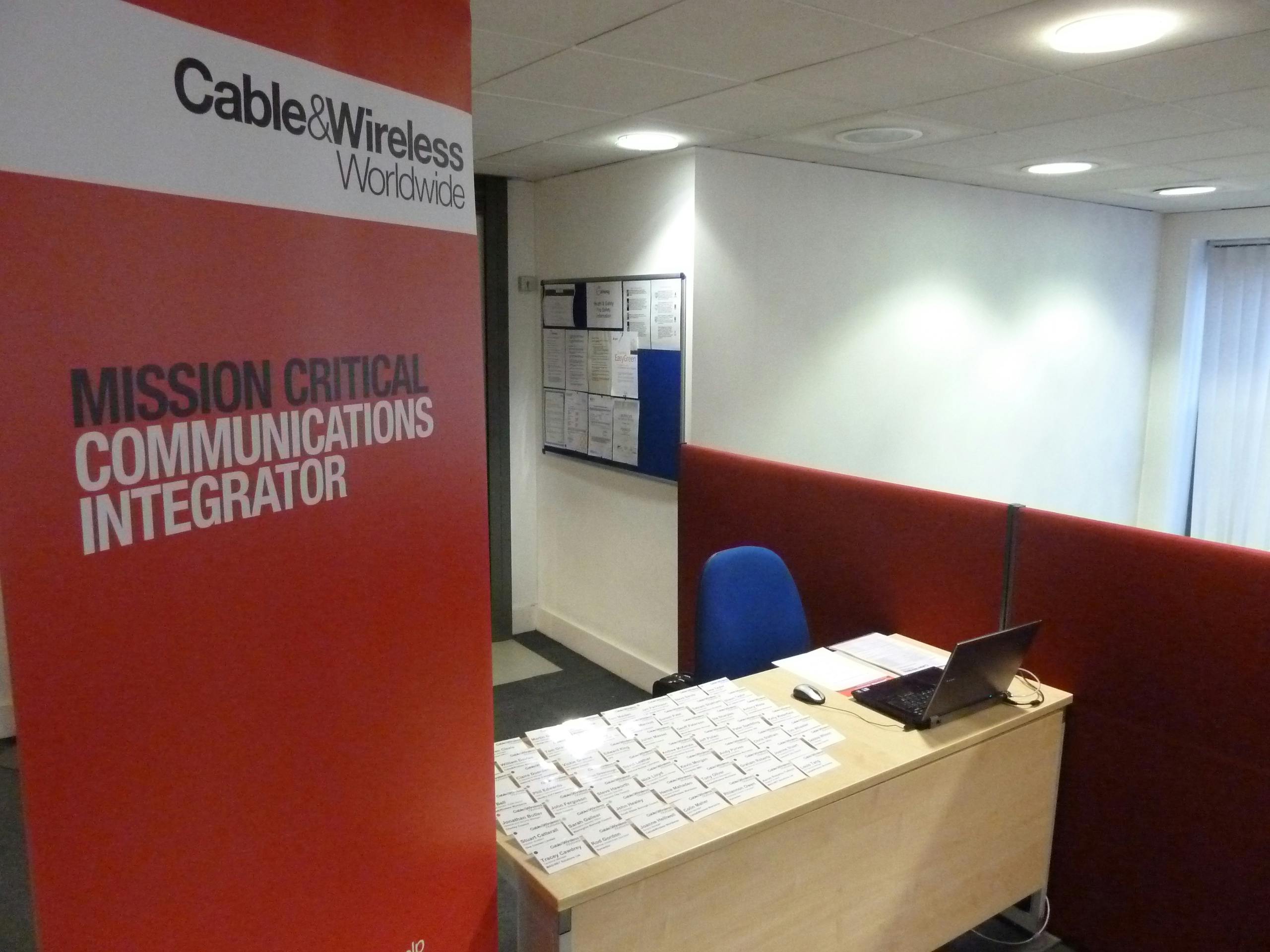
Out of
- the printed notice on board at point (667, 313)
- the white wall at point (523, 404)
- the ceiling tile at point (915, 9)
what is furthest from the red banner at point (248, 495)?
the white wall at point (523, 404)

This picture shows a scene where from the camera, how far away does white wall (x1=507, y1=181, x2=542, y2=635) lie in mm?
4465

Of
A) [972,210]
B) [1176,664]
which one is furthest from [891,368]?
[1176,664]

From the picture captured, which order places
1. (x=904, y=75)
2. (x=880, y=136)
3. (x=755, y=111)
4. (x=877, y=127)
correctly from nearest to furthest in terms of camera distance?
(x=904, y=75) < (x=755, y=111) < (x=877, y=127) < (x=880, y=136)

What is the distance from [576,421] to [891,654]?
7.21ft

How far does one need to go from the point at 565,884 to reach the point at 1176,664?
157 cm

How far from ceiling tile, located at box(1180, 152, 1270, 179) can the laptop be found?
2.79 m

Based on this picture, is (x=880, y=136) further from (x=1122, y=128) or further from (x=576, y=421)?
(x=576, y=421)

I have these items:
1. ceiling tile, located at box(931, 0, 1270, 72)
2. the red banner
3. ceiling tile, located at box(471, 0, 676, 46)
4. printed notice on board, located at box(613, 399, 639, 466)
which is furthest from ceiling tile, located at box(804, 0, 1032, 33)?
printed notice on board, located at box(613, 399, 639, 466)

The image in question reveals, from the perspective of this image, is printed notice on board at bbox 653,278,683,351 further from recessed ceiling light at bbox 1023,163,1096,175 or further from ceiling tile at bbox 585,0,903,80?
recessed ceiling light at bbox 1023,163,1096,175

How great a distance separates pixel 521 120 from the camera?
312cm

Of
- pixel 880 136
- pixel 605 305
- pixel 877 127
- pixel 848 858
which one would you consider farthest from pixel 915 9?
pixel 605 305

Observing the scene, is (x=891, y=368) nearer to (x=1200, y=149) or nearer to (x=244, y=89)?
(x=1200, y=149)

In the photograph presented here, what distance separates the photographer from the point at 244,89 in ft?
3.27

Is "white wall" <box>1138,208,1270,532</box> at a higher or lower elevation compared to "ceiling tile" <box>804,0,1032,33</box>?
lower
